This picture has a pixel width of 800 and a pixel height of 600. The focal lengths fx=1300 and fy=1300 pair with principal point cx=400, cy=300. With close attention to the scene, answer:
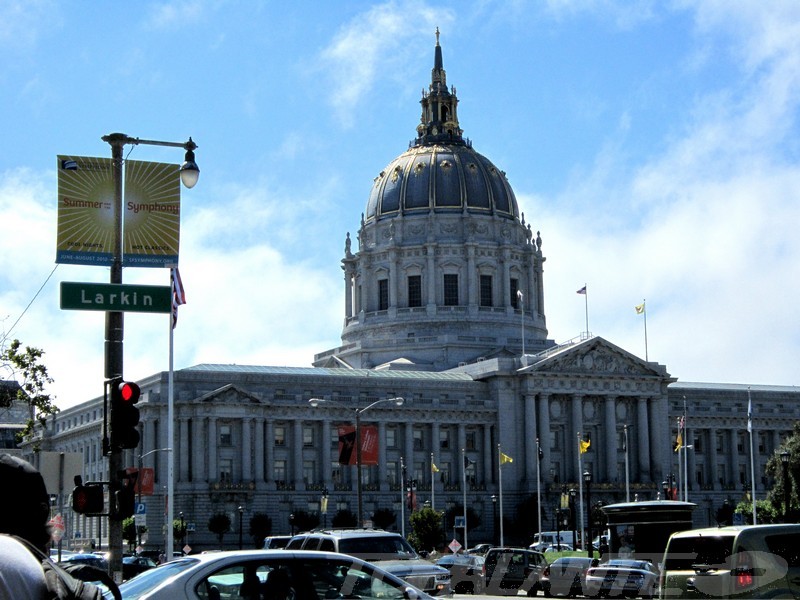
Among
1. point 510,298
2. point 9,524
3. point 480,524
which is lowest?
point 480,524

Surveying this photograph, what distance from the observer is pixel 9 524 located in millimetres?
5562

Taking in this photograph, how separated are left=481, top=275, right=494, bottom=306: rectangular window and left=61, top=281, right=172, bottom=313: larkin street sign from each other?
4724 inches

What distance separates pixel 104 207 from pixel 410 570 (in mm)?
12080

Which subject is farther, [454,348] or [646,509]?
[454,348]

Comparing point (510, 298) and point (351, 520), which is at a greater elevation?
point (510, 298)

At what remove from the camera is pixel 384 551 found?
30.6 meters

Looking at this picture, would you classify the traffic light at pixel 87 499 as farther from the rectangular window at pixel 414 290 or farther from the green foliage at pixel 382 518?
the rectangular window at pixel 414 290

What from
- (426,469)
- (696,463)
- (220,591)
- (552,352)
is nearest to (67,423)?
(426,469)

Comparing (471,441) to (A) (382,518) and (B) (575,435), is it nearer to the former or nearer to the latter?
(B) (575,435)

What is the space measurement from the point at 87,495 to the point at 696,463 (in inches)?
4626

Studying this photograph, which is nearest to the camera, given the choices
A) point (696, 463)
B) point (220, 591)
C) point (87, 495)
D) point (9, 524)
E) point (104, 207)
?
point (9, 524)

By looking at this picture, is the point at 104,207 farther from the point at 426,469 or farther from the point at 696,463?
the point at 696,463

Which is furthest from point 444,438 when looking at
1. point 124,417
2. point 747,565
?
point 747,565

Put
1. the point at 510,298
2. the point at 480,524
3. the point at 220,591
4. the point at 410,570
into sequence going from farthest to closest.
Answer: the point at 510,298 → the point at 480,524 → the point at 410,570 → the point at 220,591
